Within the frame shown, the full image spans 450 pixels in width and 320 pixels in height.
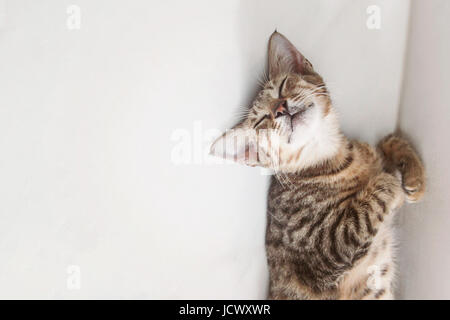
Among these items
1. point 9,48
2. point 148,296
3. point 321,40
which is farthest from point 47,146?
point 321,40

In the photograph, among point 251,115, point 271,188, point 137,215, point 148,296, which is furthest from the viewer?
point 271,188

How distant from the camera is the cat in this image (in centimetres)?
137

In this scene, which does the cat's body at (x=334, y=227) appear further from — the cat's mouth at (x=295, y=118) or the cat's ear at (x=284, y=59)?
the cat's ear at (x=284, y=59)

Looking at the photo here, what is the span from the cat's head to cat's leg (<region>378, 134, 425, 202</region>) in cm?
30

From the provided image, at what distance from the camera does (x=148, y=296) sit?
1254 millimetres

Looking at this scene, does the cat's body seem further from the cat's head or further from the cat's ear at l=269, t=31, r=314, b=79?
the cat's ear at l=269, t=31, r=314, b=79

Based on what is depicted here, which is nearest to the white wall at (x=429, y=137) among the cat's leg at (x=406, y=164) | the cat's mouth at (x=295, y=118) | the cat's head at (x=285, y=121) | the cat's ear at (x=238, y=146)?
the cat's leg at (x=406, y=164)

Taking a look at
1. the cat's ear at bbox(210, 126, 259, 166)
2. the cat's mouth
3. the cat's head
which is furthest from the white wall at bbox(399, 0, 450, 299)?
the cat's ear at bbox(210, 126, 259, 166)

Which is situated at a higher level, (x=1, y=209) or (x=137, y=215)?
(x=1, y=209)

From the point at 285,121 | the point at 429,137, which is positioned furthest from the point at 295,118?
the point at 429,137

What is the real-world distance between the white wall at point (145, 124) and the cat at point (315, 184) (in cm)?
7

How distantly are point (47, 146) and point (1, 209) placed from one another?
171 millimetres

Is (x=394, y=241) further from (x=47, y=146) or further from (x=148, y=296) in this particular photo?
(x=47, y=146)

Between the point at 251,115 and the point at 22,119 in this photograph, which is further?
the point at 251,115
